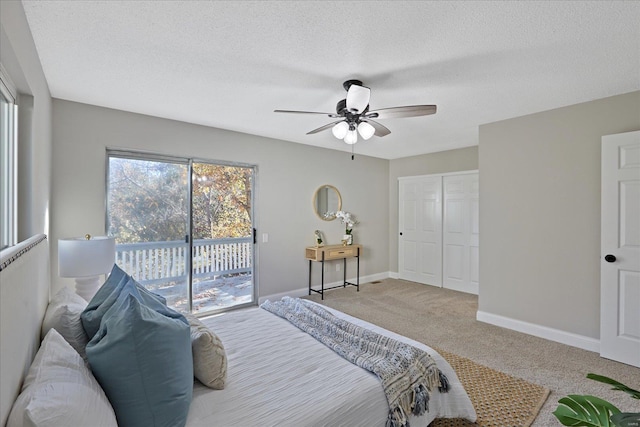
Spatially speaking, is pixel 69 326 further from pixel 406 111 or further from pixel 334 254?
pixel 334 254

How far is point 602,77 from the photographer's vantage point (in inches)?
98.6

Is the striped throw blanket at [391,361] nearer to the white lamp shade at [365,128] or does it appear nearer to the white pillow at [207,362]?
the white pillow at [207,362]

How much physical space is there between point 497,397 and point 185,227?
3.51 m

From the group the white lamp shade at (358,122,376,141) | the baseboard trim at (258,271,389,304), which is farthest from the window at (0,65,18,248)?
the baseboard trim at (258,271,389,304)

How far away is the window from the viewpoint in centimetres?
157

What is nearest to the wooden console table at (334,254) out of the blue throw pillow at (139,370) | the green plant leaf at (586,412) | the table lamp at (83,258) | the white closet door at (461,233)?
the white closet door at (461,233)

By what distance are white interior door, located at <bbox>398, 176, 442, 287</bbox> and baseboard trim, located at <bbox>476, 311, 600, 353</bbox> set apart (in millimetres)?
1781

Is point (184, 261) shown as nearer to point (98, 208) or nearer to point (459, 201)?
point (98, 208)

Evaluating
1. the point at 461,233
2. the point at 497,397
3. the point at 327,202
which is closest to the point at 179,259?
the point at 327,202

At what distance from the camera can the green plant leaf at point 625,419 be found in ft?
2.57

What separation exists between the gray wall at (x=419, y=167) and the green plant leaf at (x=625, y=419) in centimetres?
472

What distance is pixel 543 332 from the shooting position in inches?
130

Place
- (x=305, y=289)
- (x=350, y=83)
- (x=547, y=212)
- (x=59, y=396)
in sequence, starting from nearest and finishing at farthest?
1. (x=59, y=396)
2. (x=350, y=83)
3. (x=547, y=212)
4. (x=305, y=289)

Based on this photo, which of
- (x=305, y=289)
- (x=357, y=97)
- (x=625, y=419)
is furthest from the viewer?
(x=305, y=289)
